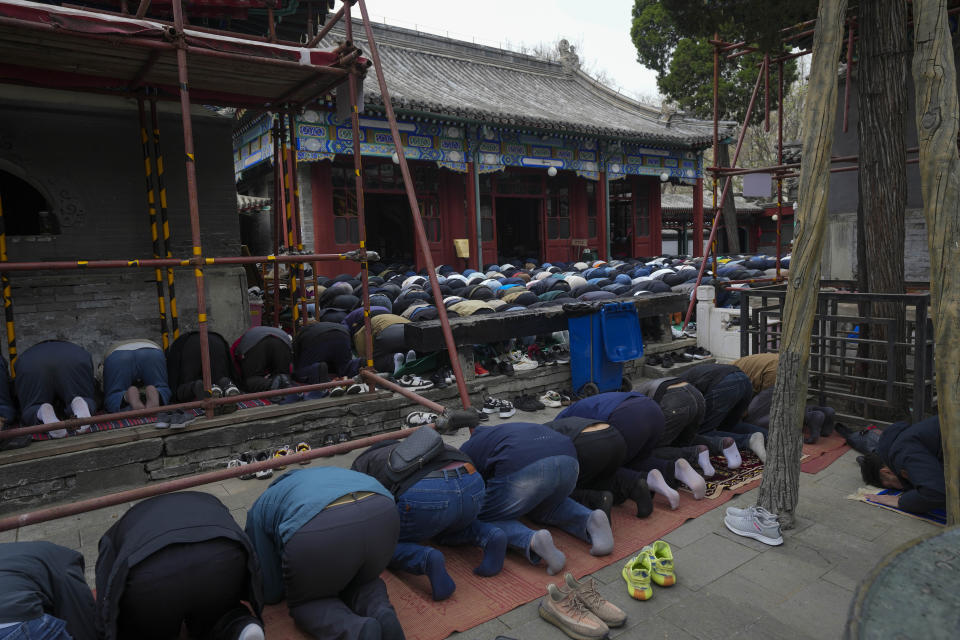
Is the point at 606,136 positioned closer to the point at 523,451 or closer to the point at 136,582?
the point at 523,451

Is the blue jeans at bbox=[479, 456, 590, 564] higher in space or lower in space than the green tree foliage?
lower

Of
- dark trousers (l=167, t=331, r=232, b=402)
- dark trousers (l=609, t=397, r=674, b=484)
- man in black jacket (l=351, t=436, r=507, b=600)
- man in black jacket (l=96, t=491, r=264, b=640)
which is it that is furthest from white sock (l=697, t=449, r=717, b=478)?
dark trousers (l=167, t=331, r=232, b=402)

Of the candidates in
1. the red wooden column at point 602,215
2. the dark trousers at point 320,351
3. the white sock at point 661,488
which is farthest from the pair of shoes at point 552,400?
the red wooden column at point 602,215

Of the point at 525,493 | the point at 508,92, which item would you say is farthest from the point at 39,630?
the point at 508,92

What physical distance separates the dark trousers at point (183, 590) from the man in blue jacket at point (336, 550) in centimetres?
25

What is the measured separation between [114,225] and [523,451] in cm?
618

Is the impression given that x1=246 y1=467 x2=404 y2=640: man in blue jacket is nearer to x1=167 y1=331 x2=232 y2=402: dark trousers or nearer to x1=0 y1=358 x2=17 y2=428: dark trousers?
x1=167 y1=331 x2=232 y2=402: dark trousers

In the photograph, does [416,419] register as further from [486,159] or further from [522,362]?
[486,159]

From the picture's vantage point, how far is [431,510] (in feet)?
10.9

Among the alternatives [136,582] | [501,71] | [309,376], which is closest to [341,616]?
[136,582]

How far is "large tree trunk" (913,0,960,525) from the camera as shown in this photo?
3580 millimetres

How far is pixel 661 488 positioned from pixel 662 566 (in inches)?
38.8

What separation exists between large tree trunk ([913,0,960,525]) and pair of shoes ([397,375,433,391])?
190 inches

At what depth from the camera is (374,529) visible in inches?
109
